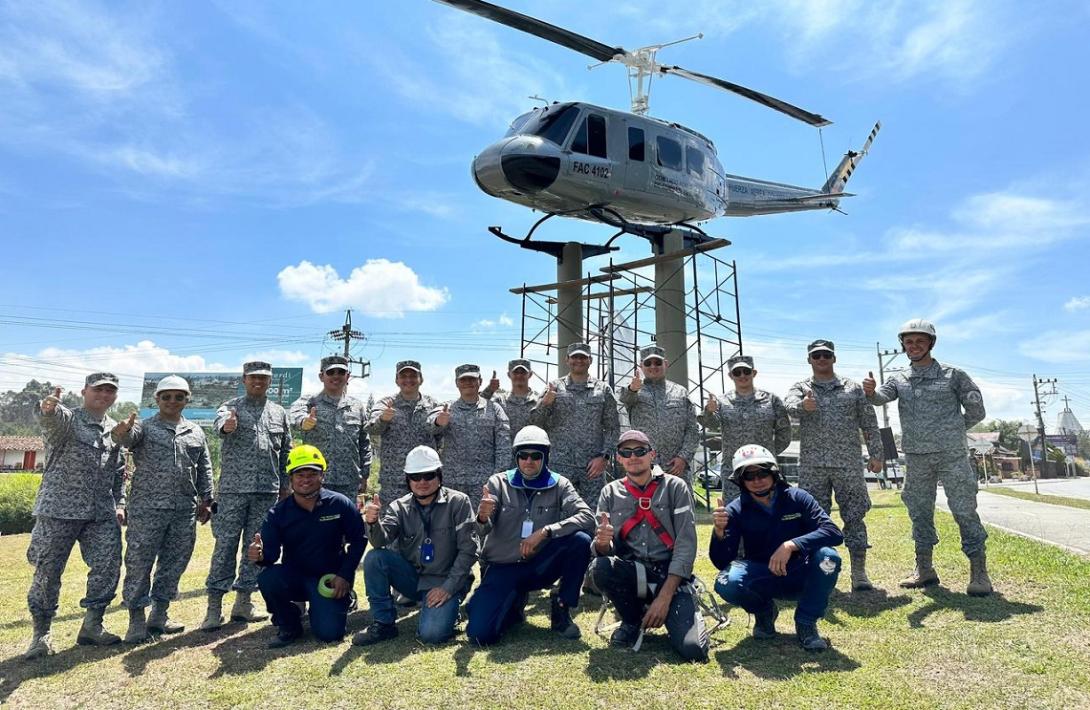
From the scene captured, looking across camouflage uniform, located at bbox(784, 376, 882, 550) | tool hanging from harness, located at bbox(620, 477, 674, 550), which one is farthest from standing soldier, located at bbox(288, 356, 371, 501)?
camouflage uniform, located at bbox(784, 376, 882, 550)

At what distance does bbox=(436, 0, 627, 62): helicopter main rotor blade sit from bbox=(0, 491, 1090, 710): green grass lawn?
9.98 metres

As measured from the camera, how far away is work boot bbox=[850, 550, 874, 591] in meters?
5.79

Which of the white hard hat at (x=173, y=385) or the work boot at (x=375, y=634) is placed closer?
the work boot at (x=375, y=634)

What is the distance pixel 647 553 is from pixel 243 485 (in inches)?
144

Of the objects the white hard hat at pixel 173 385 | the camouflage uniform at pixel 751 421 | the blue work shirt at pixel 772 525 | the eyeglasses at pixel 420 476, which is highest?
the white hard hat at pixel 173 385

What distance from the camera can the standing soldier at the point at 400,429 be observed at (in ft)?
21.1

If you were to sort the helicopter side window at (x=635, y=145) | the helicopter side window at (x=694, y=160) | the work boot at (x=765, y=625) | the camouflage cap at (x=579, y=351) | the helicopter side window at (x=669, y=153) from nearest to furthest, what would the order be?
the work boot at (x=765, y=625) < the camouflage cap at (x=579, y=351) < the helicopter side window at (x=635, y=145) < the helicopter side window at (x=669, y=153) < the helicopter side window at (x=694, y=160)

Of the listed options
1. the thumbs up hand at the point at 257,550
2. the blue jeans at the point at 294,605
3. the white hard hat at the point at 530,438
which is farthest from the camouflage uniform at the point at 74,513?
the white hard hat at the point at 530,438

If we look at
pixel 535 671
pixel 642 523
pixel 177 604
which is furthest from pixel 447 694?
pixel 177 604

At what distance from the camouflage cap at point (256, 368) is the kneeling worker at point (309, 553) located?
125 cm

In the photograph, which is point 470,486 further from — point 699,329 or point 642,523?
point 699,329

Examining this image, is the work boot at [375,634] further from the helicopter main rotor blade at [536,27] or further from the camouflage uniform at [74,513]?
the helicopter main rotor blade at [536,27]

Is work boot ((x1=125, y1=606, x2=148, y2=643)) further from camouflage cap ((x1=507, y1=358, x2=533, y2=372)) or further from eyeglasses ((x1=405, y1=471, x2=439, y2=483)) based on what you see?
camouflage cap ((x1=507, y1=358, x2=533, y2=372))

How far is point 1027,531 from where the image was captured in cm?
995
